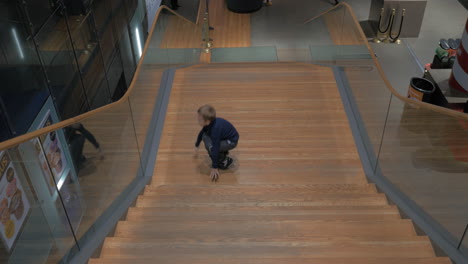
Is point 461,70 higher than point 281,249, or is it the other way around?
point 281,249

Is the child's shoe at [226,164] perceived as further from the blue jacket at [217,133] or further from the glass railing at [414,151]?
the glass railing at [414,151]

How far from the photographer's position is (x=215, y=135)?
488cm

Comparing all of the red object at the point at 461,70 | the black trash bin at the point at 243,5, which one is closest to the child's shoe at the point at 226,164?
the red object at the point at 461,70

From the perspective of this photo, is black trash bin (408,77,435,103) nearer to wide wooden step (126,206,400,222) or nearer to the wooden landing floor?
the wooden landing floor

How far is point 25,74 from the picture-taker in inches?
205

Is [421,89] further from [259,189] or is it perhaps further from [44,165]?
[44,165]

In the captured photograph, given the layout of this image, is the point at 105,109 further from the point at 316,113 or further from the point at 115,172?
the point at 316,113

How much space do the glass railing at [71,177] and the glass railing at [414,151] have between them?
8.53 feet

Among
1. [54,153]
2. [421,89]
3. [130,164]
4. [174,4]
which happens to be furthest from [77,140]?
[174,4]

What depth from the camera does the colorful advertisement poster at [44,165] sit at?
309 centimetres

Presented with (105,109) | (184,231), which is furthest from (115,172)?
(184,231)

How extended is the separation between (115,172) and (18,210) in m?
1.34

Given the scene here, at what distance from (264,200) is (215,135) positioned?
84 cm

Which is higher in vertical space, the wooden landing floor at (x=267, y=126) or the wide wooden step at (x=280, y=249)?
the wide wooden step at (x=280, y=249)
